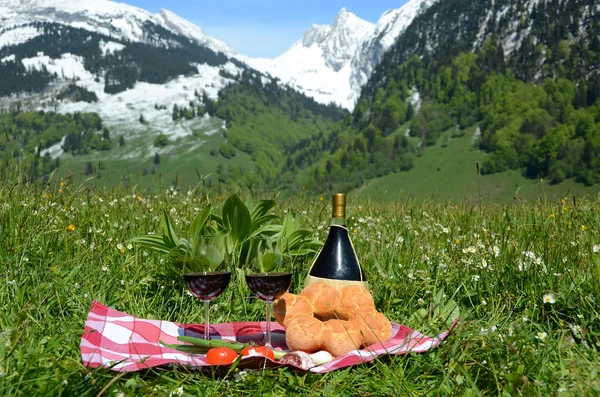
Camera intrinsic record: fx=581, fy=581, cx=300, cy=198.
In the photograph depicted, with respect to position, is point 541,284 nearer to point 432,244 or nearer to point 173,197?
point 432,244

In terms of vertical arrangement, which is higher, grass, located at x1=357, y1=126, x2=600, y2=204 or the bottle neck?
the bottle neck

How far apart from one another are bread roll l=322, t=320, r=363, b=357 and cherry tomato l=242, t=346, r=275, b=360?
0.38 m

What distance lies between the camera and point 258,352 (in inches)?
130

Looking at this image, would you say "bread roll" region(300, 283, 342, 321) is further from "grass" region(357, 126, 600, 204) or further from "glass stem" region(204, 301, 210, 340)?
"grass" region(357, 126, 600, 204)

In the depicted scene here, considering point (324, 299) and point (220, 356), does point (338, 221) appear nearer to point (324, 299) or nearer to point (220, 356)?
point (324, 299)

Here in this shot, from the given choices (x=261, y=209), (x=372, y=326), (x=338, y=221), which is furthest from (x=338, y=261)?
(x=261, y=209)

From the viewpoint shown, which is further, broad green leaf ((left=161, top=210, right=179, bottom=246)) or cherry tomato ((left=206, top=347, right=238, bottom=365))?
broad green leaf ((left=161, top=210, right=179, bottom=246))

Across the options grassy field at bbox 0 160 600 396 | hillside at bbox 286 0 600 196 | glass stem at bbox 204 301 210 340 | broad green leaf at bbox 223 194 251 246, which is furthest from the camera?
hillside at bbox 286 0 600 196

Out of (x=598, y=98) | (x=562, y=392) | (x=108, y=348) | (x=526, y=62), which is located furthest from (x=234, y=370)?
(x=526, y=62)

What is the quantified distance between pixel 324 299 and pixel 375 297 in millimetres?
858

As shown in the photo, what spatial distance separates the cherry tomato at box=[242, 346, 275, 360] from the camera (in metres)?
3.29

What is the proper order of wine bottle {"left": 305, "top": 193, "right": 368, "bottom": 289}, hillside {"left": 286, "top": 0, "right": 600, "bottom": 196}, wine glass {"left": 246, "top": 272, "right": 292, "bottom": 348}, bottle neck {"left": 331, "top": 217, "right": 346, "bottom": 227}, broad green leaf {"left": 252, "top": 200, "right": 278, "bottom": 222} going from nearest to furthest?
wine glass {"left": 246, "top": 272, "right": 292, "bottom": 348}, wine bottle {"left": 305, "top": 193, "right": 368, "bottom": 289}, bottle neck {"left": 331, "top": 217, "right": 346, "bottom": 227}, broad green leaf {"left": 252, "top": 200, "right": 278, "bottom": 222}, hillside {"left": 286, "top": 0, "right": 600, "bottom": 196}

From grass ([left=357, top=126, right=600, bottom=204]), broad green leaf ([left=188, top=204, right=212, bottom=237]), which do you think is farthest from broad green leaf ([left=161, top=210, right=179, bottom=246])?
grass ([left=357, top=126, right=600, bottom=204])

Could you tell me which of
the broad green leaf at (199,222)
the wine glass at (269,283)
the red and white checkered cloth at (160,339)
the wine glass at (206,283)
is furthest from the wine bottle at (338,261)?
the broad green leaf at (199,222)
